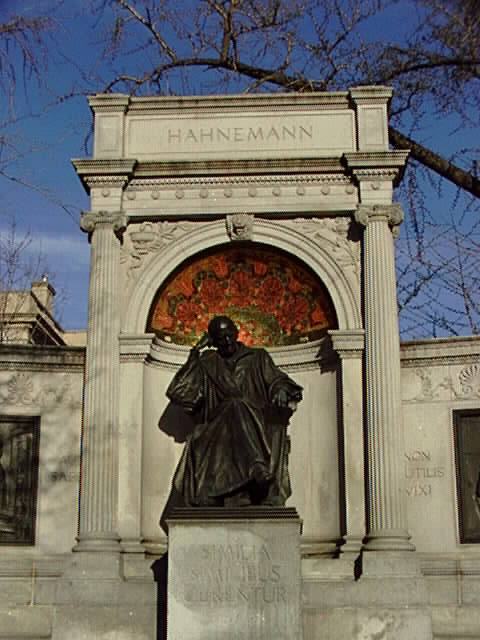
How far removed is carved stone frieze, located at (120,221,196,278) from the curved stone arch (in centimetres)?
9

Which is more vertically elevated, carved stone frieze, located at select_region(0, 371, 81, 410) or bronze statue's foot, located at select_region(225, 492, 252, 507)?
carved stone frieze, located at select_region(0, 371, 81, 410)

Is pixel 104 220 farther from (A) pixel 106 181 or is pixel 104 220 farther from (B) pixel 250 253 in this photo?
(B) pixel 250 253

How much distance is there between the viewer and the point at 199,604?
37.8 feet

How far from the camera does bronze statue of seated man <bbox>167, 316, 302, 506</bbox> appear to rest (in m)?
12.3

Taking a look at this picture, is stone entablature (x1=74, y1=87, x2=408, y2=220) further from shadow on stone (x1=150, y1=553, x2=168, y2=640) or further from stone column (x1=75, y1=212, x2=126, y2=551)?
shadow on stone (x1=150, y1=553, x2=168, y2=640)

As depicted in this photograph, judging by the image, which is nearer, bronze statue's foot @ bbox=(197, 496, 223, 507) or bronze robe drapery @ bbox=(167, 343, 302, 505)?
bronze statue's foot @ bbox=(197, 496, 223, 507)

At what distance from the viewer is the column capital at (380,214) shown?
46.8 ft

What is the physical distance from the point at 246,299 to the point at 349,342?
1.93 metres

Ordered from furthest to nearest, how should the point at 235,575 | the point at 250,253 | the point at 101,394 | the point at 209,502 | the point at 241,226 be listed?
the point at 250,253
the point at 241,226
the point at 101,394
the point at 209,502
the point at 235,575

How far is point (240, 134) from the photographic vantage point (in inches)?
594

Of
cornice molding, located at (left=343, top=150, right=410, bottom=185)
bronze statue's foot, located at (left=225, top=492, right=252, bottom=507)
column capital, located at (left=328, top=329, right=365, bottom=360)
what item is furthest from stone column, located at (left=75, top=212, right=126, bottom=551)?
cornice molding, located at (left=343, top=150, right=410, bottom=185)

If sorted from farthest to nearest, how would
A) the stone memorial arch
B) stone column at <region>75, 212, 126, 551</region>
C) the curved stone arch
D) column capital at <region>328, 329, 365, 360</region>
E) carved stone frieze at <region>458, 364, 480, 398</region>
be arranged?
carved stone frieze at <region>458, 364, 480, 398</region>
the curved stone arch
column capital at <region>328, 329, 365, 360</region>
the stone memorial arch
stone column at <region>75, 212, 126, 551</region>

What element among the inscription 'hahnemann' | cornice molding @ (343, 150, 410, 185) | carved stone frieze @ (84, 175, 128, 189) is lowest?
carved stone frieze @ (84, 175, 128, 189)

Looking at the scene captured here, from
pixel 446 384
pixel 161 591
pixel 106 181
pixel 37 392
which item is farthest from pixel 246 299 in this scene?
pixel 161 591
